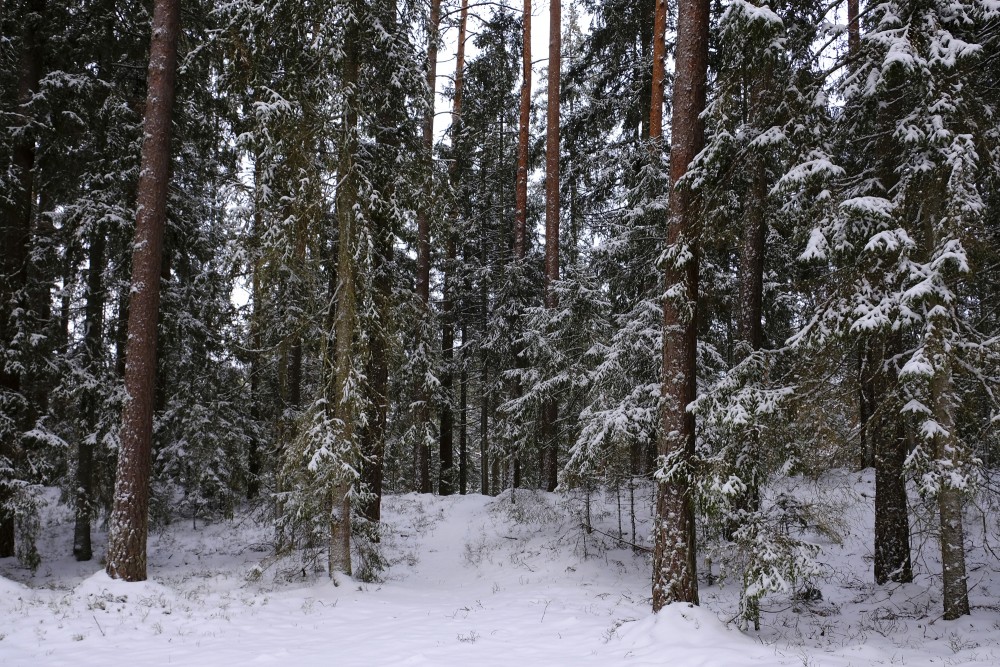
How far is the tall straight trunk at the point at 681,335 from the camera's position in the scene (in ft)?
24.5

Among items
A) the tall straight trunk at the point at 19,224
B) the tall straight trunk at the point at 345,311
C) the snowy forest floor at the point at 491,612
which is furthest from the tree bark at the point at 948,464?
the tall straight trunk at the point at 19,224

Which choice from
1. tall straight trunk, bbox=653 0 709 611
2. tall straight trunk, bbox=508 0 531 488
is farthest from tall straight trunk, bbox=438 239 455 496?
tall straight trunk, bbox=653 0 709 611

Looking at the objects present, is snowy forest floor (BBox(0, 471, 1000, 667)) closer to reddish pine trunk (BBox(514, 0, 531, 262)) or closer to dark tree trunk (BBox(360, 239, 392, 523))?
Result: dark tree trunk (BBox(360, 239, 392, 523))

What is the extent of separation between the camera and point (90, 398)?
12.9 m

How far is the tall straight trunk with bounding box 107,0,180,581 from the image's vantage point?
9398mm

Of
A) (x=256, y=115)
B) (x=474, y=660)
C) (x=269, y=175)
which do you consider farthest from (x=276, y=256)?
(x=474, y=660)

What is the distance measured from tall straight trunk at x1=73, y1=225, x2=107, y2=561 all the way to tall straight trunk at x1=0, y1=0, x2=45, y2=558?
119cm

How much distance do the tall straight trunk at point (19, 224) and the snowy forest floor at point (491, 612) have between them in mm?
2889

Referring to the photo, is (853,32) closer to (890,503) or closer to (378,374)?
(890,503)

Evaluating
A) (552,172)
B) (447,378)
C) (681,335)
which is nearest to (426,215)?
(552,172)

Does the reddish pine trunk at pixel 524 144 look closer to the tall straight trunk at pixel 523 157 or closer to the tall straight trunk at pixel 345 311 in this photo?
the tall straight trunk at pixel 523 157

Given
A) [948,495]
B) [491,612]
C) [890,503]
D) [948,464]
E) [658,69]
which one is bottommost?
[491,612]

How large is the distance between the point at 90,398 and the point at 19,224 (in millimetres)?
4205

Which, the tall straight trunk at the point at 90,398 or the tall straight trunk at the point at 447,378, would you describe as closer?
the tall straight trunk at the point at 90,398
